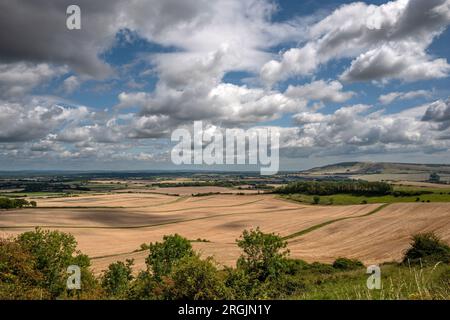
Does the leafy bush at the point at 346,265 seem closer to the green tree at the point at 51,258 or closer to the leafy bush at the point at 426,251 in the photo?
the leafy bush at the point at 426,251

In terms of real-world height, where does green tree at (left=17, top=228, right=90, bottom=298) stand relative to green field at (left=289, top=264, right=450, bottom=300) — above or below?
below

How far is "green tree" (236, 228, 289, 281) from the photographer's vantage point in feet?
106

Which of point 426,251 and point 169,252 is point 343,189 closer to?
point 426,251

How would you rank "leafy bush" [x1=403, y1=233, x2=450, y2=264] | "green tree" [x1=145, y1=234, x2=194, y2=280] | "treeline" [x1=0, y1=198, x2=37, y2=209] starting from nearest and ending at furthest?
"leafy bush" [x1=403, y1=233, x2=450, y2=264]
"green tree" [x1=145, y1=234, x2=194, y2=280]
"treeline" [x1=0, y1=198, x2=37, y2=209]

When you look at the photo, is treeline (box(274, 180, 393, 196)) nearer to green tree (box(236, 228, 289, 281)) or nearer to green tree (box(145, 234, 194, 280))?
green tree (box(145, 234, 194, 280))

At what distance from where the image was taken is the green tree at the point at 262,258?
32312 millimetres

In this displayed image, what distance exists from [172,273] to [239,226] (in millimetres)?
80419

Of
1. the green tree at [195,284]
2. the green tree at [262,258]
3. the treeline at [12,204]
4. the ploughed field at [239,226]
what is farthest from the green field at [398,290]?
the treeline at [12,204]

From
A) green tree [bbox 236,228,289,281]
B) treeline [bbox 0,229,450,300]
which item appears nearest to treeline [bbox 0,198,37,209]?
treeline [bbox 0,229,450,300]
